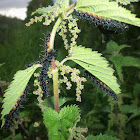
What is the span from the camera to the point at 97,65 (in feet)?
1.92

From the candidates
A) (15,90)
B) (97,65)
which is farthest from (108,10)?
(15,90)

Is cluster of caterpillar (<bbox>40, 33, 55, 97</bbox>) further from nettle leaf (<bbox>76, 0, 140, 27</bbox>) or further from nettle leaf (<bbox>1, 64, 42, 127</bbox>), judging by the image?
nettle leaf (<bbox>76, 0, 140, 27</bbox>)

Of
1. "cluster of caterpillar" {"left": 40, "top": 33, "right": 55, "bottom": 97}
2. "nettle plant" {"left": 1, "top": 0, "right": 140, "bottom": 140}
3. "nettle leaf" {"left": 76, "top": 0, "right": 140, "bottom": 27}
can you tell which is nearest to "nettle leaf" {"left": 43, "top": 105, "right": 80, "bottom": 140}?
"nettle plant" {"left": 1, "top": 0, "right": 140, "bottom": 140}

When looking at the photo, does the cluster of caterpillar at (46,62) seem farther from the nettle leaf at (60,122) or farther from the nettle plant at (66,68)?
the nettle leaf at (60,122)

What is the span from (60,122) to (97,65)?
0.84 feet

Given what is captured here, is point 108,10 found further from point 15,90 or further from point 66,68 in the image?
point 15,90

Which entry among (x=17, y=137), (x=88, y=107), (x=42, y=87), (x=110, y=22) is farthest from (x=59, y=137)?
(x=88, y=107)

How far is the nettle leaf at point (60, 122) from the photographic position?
0.57 m

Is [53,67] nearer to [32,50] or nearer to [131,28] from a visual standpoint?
[32,50]

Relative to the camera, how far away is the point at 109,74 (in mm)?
576

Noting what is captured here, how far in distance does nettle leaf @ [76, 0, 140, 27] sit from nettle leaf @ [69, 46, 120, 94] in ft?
0.52

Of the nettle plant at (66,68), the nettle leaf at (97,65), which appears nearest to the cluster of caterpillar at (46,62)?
the nettle plant at (66,68)

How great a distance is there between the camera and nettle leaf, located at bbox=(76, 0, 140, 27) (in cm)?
43

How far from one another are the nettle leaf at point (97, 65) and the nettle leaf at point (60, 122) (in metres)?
0.17
